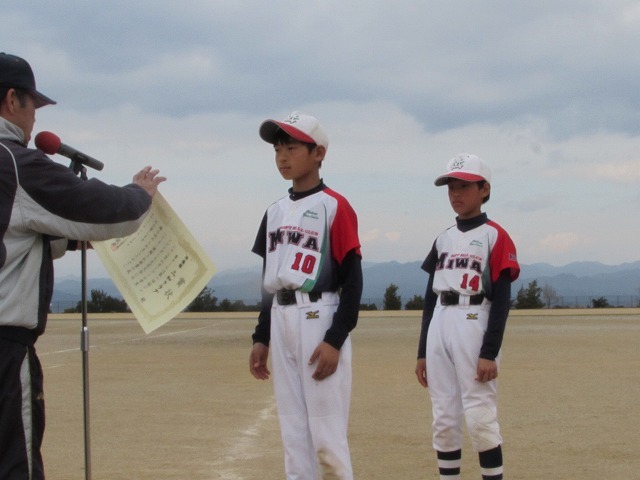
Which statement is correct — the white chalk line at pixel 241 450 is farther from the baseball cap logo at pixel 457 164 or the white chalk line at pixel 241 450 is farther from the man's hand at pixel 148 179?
the man's hand at pixel 148 179

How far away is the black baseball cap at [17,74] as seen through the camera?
12.0 feet

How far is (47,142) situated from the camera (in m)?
3.88

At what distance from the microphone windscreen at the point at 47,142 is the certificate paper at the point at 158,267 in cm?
48

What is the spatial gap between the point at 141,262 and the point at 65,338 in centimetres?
1737

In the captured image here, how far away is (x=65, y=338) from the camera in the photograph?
20.6 m

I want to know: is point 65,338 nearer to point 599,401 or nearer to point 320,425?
point 599,401

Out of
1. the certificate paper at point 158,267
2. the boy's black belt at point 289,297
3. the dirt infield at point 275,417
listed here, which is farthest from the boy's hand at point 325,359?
the dirt infield at point 275,417

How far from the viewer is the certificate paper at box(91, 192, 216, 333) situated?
154 inches

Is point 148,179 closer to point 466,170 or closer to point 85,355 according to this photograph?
point 85,355

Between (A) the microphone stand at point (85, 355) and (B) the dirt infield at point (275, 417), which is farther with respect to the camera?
(B) the dirt infield at point (275, 417)

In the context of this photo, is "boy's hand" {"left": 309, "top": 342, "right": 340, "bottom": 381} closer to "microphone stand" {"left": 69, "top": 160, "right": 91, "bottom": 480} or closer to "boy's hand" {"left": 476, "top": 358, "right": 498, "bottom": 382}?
"microphone stand" {"left": 69, "top": 160, "right": 91, "bottom": 480}

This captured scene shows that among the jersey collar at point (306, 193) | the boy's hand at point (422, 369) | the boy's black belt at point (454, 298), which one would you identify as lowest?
the boy's hand at point (422, 369)

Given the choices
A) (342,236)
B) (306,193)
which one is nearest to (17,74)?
(306,193)

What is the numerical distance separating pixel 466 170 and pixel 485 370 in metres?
1.26
